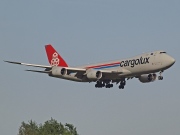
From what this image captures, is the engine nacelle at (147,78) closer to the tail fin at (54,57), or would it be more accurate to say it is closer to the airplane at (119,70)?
the airplane at (119,70)

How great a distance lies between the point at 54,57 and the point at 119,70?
19.9 m

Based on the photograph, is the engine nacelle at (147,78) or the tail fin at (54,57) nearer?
the engine nacelle at (147,78)

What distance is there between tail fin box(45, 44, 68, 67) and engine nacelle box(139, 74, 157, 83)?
14790 mm

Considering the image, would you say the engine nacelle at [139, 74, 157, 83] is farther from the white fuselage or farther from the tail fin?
the tail fin

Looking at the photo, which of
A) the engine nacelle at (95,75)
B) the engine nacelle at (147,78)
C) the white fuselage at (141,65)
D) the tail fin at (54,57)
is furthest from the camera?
the tail fin at (54,57)

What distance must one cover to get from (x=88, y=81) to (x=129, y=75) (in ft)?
29.0

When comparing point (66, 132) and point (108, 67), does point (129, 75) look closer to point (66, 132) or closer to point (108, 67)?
point (108, 67)

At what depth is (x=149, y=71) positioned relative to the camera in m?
125

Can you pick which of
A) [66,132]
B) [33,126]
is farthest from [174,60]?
[33,126]

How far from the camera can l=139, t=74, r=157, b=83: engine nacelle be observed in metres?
133

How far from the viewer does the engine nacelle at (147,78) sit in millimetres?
133375

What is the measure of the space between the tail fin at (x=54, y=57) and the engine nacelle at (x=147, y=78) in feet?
48.5

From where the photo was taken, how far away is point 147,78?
134125 millimetres

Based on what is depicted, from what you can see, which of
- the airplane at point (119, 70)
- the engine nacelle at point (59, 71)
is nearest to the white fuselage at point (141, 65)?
the airplane at point (119, 70)
